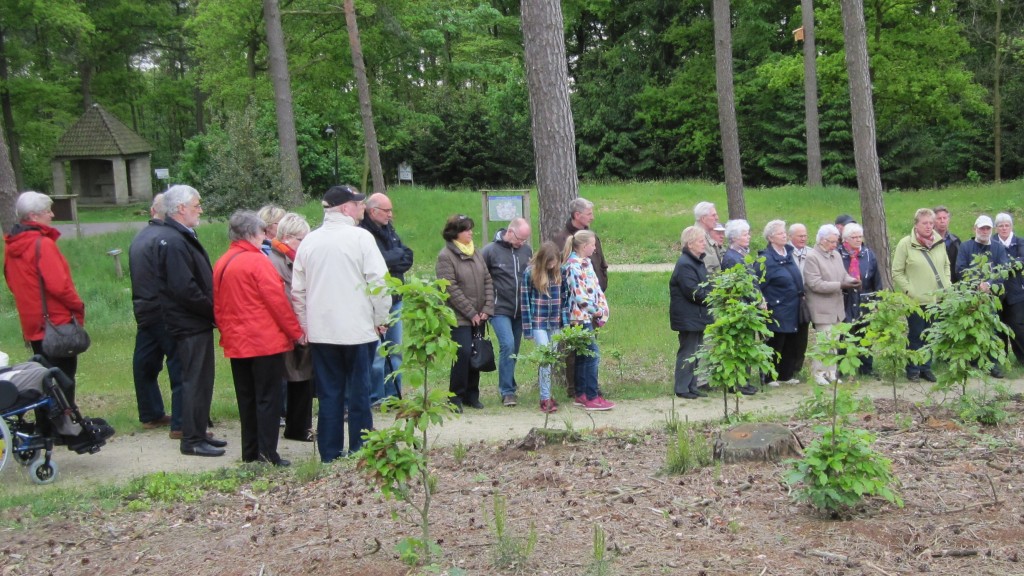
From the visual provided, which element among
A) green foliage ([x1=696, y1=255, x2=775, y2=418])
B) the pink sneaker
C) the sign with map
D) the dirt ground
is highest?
the sign with map

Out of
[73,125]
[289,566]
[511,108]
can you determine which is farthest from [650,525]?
[73,125]

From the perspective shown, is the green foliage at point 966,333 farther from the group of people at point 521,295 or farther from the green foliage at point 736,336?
the group of people at point 521,295

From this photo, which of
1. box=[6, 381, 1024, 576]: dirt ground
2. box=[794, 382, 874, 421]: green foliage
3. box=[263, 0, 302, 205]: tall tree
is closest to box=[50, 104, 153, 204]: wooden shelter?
box=[263, 0, 302, 205]: tall tree

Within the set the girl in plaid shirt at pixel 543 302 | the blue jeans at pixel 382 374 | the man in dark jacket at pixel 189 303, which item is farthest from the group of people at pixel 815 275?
the man in dark jacket at pixel 189 303

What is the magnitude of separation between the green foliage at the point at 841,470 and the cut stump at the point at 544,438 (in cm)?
213

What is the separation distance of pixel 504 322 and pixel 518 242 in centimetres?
78

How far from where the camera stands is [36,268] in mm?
7227

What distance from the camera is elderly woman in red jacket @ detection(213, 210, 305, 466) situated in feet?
22.1

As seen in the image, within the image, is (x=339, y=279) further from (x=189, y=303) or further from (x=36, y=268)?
(x=36, y=268)

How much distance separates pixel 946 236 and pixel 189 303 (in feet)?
26.7

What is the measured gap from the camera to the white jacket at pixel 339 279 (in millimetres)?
6516

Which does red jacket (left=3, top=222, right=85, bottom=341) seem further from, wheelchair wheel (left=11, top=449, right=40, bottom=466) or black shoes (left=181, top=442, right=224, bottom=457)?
black shoes (left=181, top=442, right=224, bottom=457)

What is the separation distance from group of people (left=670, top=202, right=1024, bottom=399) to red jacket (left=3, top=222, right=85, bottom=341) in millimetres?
5410

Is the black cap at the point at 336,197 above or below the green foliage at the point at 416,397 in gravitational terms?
above
